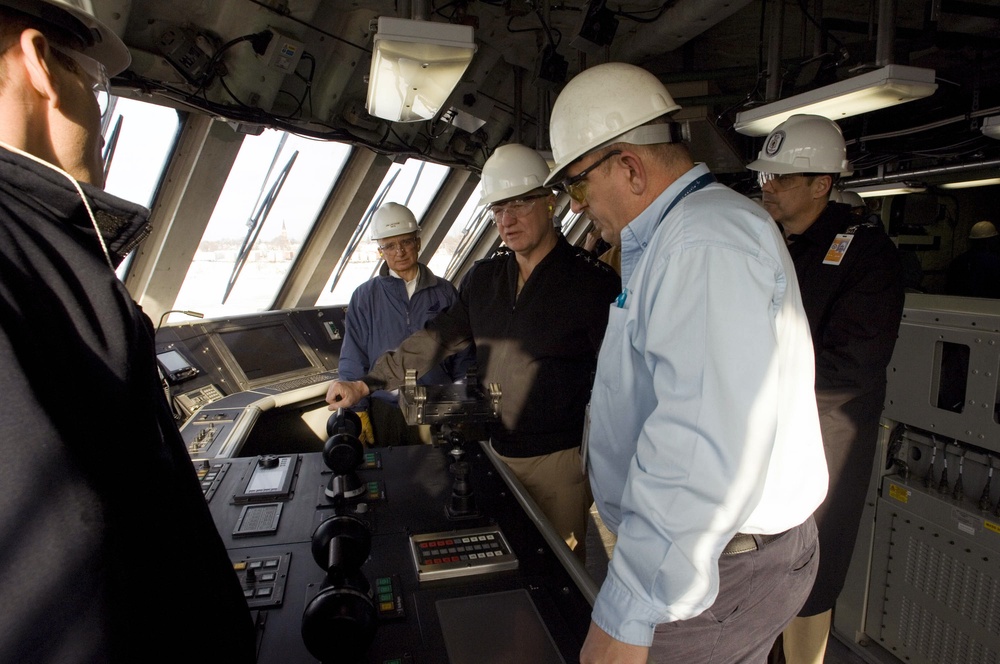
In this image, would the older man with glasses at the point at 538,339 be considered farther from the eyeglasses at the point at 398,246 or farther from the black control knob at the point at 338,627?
the black control knob at the point at 338,627

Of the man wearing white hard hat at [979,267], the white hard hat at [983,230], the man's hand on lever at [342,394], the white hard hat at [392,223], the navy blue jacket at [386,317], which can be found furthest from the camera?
the white hard hat at [983,230]

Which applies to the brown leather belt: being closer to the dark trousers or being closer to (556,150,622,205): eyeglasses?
the dark trousers

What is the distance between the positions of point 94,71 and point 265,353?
11.7 ft

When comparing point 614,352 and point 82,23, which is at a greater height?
point 82,23

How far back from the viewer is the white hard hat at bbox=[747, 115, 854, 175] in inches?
98.5

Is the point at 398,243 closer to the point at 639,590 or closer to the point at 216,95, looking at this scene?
the point at 216,95

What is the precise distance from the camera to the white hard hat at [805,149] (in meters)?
2.50

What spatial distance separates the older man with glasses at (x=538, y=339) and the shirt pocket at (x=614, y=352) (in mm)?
879

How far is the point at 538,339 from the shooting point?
7.22 feet

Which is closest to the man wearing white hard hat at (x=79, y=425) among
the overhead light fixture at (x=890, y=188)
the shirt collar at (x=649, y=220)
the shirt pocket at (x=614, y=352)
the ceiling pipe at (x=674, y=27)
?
the shirt pocket at (x=614, y=352)

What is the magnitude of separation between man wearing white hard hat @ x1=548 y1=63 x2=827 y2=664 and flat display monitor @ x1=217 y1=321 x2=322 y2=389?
3.18 metres

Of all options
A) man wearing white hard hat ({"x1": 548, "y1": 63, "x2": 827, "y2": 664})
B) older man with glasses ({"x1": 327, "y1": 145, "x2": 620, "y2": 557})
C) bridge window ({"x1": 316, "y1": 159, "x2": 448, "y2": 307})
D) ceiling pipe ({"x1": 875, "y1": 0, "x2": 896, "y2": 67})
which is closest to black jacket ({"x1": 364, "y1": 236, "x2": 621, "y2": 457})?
older man with glasses ({"x1": 327, "y1": 145, "x2": 620, "y2": 557})

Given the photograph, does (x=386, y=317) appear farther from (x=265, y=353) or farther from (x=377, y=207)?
(x=377, y=207)

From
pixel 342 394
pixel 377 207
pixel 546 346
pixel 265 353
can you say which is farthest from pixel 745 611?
pixel 377 207
